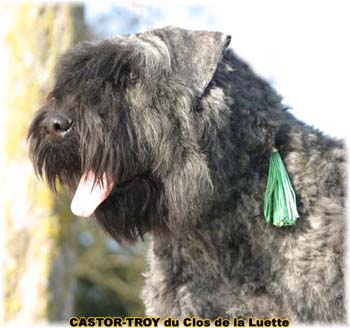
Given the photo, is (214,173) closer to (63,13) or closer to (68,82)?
(68,82)

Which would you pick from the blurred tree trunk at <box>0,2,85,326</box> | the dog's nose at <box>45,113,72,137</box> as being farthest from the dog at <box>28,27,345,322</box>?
the blurred tree trunk at <box>0,2,85,326</box>

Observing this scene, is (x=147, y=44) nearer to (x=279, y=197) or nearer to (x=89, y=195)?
(x=89, y=195)

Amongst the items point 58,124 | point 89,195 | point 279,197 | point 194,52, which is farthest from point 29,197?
point 279,197

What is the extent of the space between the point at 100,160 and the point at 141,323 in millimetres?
922

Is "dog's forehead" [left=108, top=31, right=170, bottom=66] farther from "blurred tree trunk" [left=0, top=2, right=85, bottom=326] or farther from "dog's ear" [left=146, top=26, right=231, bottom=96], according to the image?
"blurred tree trunk" [left=0, top=2, right=85, bottom=326]

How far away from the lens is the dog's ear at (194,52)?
10.0 feet

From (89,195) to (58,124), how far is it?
40 cm

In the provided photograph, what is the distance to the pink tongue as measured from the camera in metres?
3.05

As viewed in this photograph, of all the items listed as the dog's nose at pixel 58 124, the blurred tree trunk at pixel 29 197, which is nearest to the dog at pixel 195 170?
the dog's nose at pixel 58 124

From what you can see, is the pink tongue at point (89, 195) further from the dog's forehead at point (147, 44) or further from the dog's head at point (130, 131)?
the dog's forehead at point (147, 44)

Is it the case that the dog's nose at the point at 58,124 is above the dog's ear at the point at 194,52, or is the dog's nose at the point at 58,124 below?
below


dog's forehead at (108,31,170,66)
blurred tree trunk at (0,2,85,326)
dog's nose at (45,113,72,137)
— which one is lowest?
blurred tree trunk at (0,2,85,326)

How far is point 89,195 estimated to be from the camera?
3.06 m

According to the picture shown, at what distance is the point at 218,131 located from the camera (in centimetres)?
302
